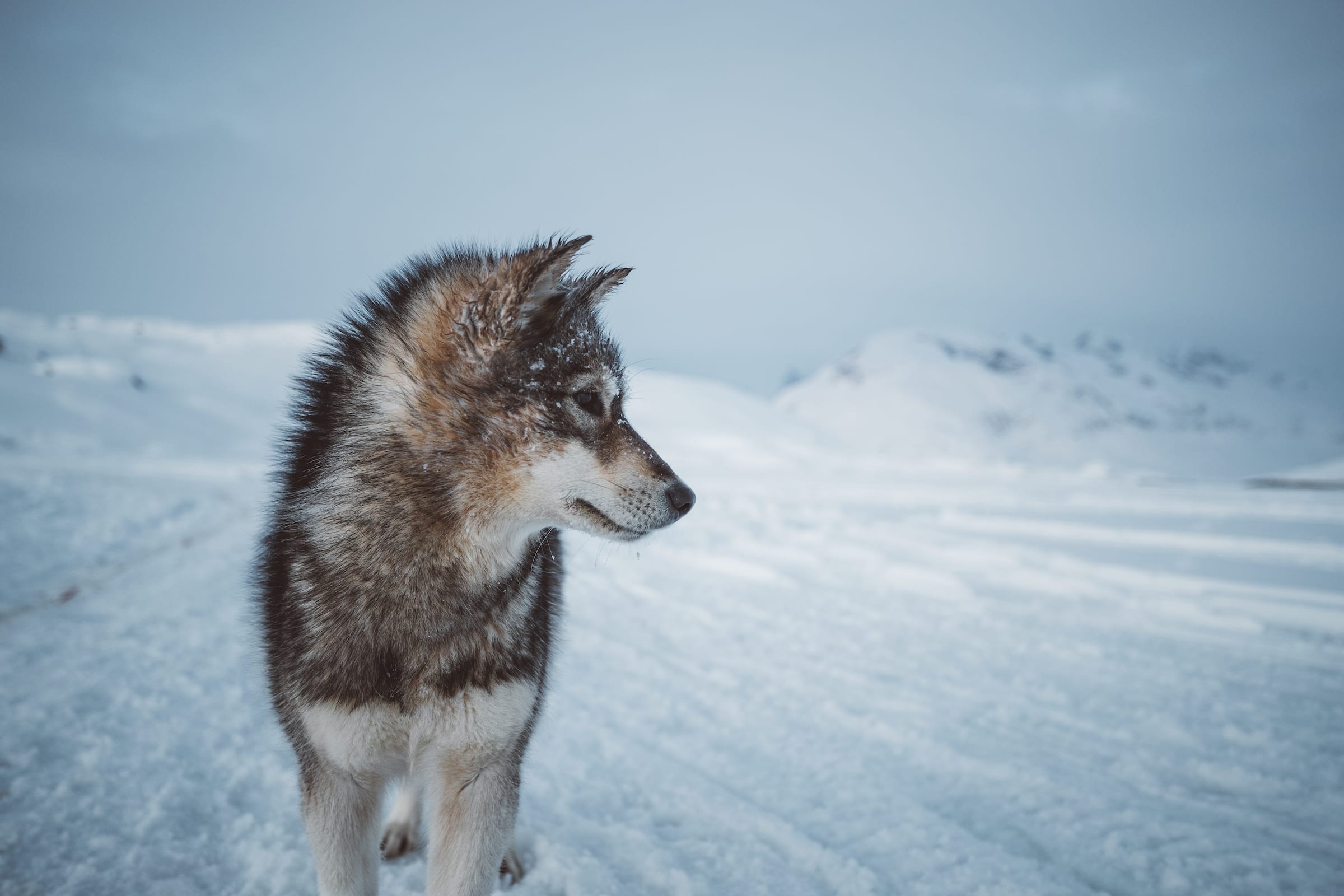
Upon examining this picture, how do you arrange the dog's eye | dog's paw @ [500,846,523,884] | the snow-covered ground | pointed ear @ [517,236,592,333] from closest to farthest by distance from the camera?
pointed ear @ [517,236,592,333] → the dog's eye → dog's paw @ [500,846,523,884] → the snow-covered ground

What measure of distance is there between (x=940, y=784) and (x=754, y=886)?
52.8 inches

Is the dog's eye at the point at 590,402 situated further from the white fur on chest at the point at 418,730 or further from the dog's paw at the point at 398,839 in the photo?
the dog's paw at the point at 398,839

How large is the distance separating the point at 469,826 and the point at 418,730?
354 millimetres

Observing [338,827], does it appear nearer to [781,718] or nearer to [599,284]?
[599,284]

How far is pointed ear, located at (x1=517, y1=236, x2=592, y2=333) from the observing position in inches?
78.1

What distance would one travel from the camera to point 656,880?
2391 mm

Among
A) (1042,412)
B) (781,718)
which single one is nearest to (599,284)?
(781,718)

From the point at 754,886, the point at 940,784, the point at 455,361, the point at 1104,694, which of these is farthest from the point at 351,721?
the point at 1104,694

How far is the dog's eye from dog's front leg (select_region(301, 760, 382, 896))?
144cm

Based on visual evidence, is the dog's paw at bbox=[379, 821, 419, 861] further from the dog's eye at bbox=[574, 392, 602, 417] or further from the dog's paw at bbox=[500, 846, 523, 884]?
the dog's eye at bbox=[574, 392, 602, 417]

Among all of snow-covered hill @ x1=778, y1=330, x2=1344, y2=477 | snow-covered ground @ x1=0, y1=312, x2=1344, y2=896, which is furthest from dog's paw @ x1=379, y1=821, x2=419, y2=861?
snow-covered hill @ x1=778, y1=330, x2=1344, y2=477

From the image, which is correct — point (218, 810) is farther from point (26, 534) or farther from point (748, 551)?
point (748, 551)

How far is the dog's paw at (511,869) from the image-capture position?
7.71ft

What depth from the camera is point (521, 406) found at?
6.55ft
